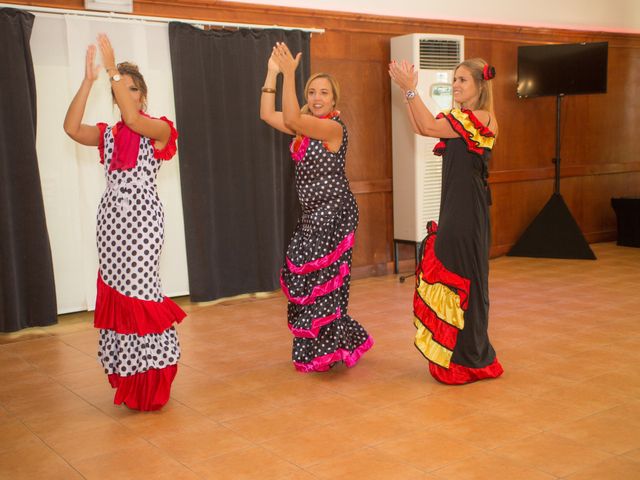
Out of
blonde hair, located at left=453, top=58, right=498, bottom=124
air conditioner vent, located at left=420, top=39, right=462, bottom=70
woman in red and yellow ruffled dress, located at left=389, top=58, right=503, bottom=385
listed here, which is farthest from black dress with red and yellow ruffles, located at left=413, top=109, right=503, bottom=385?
air conditioner vent, located at left=420, top=39, right=462, bottom=70

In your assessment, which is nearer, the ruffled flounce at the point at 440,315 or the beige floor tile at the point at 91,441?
the beige floor tile at the point at 91,441

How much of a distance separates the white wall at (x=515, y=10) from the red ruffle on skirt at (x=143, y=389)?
11.3ft

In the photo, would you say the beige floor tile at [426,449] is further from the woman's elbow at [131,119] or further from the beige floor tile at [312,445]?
the woman's elbow at [131,119]

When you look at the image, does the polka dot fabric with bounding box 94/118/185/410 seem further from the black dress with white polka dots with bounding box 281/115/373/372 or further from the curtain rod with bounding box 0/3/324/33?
the curtain rod with bounding box 0/3/324/33

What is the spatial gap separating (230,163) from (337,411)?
287 cm

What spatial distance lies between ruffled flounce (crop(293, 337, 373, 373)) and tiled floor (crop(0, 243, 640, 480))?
0.05 metres

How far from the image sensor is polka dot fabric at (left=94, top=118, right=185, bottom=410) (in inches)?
131

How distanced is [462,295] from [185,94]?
288cm

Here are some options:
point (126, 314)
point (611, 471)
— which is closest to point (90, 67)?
point (126, 314)

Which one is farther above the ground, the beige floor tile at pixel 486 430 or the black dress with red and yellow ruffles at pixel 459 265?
the black dress with red and yellow ruffles at pixel 459 265

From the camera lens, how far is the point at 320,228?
3828mm

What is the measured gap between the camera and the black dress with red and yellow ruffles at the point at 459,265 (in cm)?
361

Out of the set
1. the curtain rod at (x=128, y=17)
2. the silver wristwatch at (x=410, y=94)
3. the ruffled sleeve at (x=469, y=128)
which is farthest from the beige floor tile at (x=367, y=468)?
the curtain rod at (x=128, y=17)

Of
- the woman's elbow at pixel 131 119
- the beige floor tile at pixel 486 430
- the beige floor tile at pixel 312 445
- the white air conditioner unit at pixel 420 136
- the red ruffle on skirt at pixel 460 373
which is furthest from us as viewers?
the white air conditioner unit at pixel 420 136
